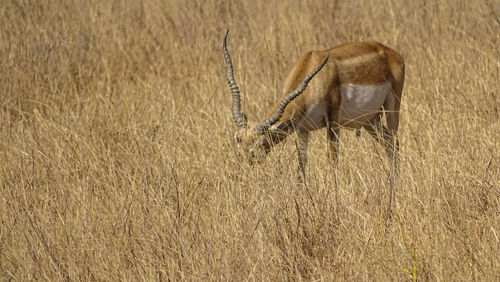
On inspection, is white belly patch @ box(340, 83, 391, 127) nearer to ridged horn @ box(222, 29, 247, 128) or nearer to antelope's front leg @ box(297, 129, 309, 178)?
antelope's front leg @ box(297, 129, 309, 178)

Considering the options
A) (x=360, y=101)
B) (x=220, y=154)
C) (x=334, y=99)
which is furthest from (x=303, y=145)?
(x=220, y=154)

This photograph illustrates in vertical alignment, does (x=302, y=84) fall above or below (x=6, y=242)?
above

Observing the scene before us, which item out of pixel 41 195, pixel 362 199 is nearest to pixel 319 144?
pixel 362 199

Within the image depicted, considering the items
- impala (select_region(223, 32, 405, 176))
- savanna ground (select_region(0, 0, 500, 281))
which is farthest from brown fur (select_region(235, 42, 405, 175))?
savanna ground (select_region(0, 0, 500, 281))

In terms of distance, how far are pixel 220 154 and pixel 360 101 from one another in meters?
1.32

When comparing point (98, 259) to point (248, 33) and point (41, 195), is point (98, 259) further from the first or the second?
point (248, 33)

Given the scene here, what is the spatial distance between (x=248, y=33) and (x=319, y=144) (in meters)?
2.44

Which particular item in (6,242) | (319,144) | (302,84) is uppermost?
(302,84)

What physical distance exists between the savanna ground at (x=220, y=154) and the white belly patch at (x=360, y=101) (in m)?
0.19

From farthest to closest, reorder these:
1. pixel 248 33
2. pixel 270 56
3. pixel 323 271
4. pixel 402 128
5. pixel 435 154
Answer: pixel 248 33
pixel 270 56
pixel 402 128
pixel 435 154
pixel 323 271

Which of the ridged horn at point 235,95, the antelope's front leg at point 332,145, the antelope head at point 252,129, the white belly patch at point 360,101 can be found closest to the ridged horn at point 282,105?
the antelope head at point 252,129

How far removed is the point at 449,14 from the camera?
7.64m

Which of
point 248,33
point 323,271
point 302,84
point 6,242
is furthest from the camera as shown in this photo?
point 248,33

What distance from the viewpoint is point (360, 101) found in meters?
5.72
